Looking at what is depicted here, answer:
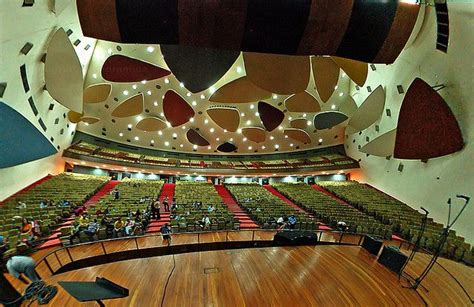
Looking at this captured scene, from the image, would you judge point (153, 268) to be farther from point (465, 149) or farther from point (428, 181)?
point (428, 181)

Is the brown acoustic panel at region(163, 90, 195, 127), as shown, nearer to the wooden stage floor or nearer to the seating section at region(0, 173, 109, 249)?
the seating section at region(0, 173, 109, 249)

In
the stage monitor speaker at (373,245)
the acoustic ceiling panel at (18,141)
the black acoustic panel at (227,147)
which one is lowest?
the stage monitor speaker at (373,245)

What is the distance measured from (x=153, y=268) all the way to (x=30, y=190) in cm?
1135

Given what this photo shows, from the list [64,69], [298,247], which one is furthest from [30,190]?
[298,247]

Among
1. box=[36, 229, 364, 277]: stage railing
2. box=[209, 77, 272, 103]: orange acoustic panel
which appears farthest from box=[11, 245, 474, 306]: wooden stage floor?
box=[209, 77, 272, 103]: orange acoustic panel

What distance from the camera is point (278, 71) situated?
28.2 feet

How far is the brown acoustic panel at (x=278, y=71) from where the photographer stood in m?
8.33

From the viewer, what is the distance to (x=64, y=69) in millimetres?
9820

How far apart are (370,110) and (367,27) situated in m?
10.1

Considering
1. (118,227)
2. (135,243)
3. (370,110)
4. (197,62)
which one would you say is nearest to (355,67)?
(370,110)

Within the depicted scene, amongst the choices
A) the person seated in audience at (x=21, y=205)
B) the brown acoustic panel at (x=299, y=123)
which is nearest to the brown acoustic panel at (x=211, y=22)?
the person seated in audience at (x=21, y=205)

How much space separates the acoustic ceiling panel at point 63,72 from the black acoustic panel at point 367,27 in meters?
10.8

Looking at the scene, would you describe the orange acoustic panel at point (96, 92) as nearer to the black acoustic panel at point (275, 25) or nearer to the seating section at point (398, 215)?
the black acoustic panel at point (275, 25)

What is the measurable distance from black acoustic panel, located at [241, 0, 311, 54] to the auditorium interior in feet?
0.11
